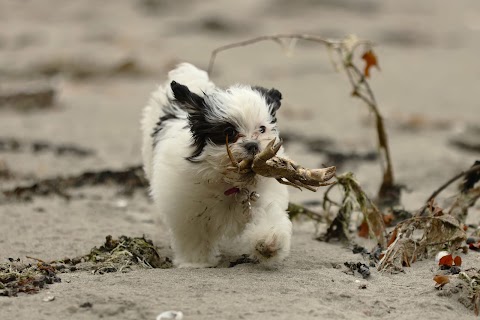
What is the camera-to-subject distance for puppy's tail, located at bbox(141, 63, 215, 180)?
633 cm

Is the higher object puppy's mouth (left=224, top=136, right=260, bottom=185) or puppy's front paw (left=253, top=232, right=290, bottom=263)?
puppy's mouth (left=224, top=136, right=260, bottom=185)

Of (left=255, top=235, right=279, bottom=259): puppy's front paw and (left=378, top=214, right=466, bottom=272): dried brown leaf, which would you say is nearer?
(left=255, top=235, right=279, bottom=259): puppy's front paw

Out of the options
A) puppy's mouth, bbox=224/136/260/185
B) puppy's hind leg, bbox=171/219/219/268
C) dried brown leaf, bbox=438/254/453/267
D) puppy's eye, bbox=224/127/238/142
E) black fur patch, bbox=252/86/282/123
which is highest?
black fur patch, bbox=252/86/282/123

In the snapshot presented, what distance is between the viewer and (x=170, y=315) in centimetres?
388

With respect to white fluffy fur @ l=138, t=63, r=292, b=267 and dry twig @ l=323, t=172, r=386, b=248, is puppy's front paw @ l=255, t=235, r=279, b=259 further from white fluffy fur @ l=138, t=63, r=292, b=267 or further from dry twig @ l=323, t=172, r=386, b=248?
dry twig @ l=323, t=172, r=386, b=248

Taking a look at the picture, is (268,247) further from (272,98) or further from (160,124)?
(160,124)

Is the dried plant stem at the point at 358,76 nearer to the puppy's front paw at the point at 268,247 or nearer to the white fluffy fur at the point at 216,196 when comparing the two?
the white fluffy fur at the point at 216,196

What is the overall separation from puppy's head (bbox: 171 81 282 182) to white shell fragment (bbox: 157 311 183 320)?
1.22 m

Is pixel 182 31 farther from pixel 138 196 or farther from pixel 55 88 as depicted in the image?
pixel 138 196

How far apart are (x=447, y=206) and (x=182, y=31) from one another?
14200 millimetres

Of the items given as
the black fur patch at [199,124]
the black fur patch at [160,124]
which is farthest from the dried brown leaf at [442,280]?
the black fur patch at [160,124]

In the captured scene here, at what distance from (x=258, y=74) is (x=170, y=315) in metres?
12.3

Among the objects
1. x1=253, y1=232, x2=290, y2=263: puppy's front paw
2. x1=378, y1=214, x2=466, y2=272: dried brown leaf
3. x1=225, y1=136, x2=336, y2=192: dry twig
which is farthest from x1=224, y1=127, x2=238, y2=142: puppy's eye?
x1=378, y1=214, x2=466, y2=272: dried brown leaf

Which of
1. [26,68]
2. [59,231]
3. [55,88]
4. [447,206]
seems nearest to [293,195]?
[447,206]
